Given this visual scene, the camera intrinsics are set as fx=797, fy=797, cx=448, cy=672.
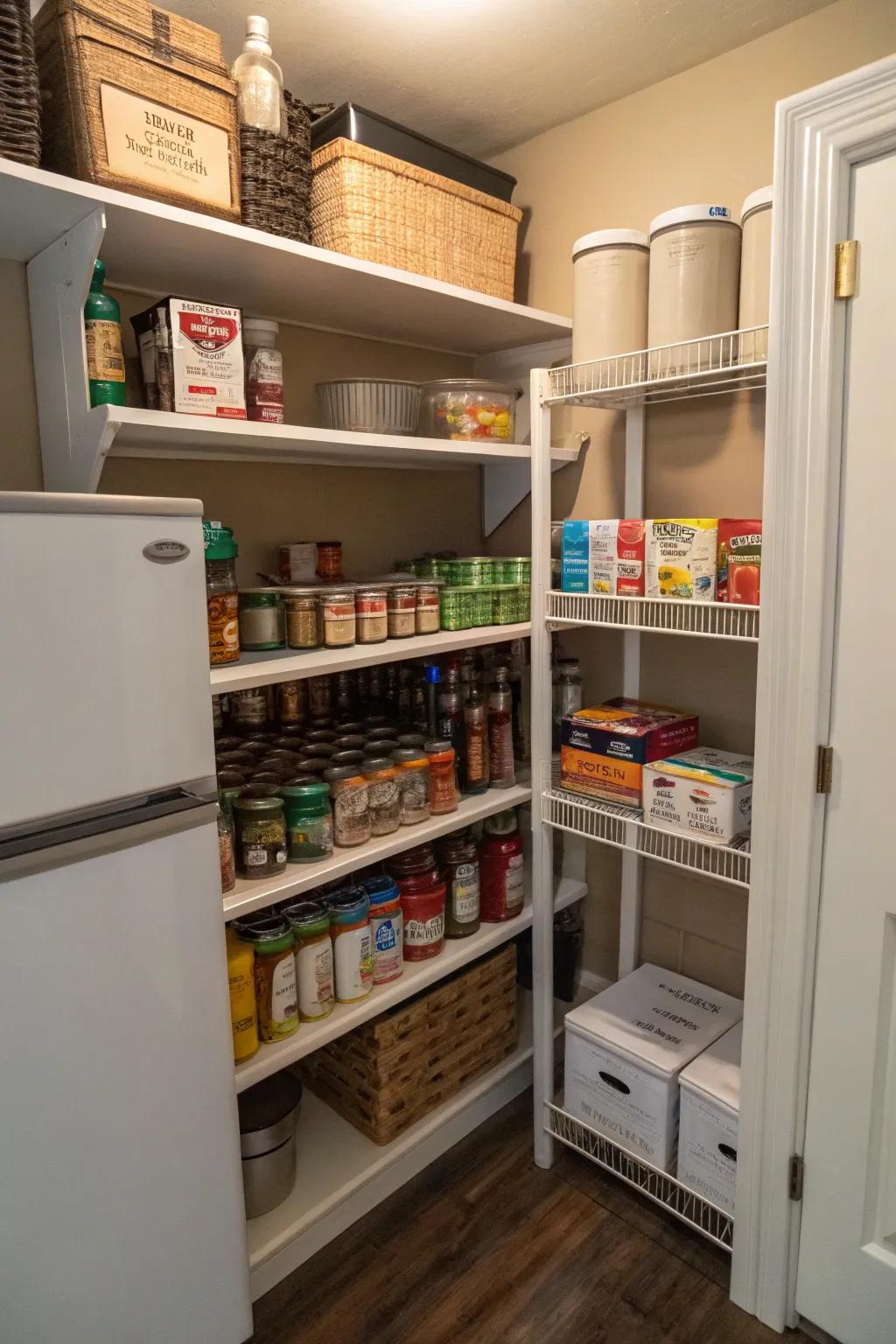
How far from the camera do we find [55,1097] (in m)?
1.07

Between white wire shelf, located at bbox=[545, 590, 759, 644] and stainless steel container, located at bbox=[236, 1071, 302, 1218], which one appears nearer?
white wire shelf, located at bbox=[545, 590, 759, 644]

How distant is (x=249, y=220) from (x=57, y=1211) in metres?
1.58

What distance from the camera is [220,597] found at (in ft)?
4.69

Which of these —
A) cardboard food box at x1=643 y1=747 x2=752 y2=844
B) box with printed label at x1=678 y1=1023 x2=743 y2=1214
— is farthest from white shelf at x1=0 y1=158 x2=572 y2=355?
box with printed label at x1=678 y1=1023 x2=743 y2=1214

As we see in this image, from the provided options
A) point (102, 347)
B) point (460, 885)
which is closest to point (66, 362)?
point (102, 347)

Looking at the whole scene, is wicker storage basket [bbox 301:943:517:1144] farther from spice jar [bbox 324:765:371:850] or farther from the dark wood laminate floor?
spice jar [bbox 324:765:371:850]

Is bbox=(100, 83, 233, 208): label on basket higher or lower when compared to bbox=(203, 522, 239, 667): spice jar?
higher

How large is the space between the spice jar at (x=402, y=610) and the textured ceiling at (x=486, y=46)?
3.57 ft

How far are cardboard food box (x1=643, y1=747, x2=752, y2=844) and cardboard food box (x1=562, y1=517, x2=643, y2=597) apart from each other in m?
0.37

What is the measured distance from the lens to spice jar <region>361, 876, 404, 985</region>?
68.0 inches

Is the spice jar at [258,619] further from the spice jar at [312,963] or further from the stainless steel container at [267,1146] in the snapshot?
the stainless steel container at [267,1146]

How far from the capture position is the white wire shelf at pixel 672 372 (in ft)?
4.68

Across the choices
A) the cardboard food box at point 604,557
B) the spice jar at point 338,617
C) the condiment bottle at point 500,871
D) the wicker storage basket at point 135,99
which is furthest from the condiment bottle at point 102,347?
the condiment bottle at point 500,871

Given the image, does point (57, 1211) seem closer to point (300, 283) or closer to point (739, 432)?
point (300, 283)
